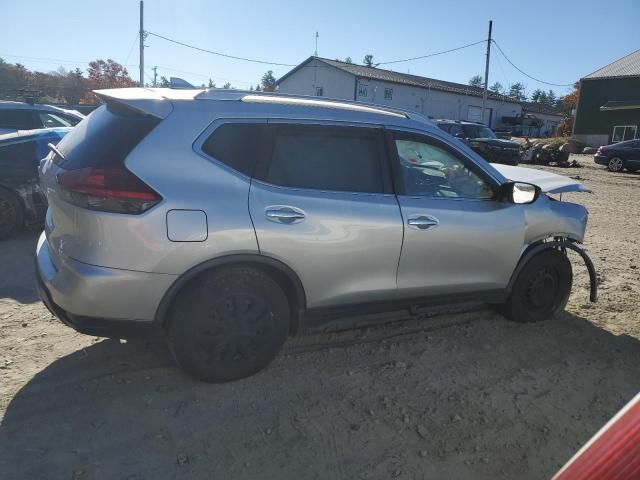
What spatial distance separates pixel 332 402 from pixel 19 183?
523cm

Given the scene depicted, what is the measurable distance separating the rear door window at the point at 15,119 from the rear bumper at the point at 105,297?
537 cm

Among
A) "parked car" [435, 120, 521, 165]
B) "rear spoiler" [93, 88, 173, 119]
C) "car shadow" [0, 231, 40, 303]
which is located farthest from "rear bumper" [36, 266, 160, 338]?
"parked car" [435, 120, 521, 165]

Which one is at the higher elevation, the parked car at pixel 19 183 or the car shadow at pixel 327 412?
the parked car at pixel 19 183

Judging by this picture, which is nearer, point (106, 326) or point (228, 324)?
point (106, 326)

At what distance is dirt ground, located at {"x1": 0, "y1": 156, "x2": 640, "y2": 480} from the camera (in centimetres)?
247

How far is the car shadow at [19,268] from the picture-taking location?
4461 millimetres

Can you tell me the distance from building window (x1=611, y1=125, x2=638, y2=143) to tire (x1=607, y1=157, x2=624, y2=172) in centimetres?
1648

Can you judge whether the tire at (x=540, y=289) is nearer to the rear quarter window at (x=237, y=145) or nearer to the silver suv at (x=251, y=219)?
the silver suv at (x=251, y=219)

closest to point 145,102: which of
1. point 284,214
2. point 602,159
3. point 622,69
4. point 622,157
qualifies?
point 284,214

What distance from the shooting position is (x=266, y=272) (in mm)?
3033

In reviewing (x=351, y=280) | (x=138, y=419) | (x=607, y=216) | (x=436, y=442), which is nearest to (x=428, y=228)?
(x=351, y=280)

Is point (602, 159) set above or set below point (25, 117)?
above

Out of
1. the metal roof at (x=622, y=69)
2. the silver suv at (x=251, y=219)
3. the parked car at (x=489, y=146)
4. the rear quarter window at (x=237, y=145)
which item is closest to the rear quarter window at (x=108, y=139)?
the silver suv at (x=251, y=219)

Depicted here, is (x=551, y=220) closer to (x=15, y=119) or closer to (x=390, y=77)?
(x=15, y=119)
